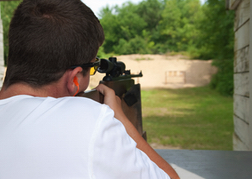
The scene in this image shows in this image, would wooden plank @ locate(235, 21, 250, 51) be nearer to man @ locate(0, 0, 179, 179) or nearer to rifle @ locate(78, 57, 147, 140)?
rifle @ locate(78, 57, 147, 140)

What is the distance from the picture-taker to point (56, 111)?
0.44 m

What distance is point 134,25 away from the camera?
20.1 m

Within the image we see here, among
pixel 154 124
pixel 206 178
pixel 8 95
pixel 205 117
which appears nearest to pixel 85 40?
pixel 8 95

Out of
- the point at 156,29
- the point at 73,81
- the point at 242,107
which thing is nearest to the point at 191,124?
the point at 242,107

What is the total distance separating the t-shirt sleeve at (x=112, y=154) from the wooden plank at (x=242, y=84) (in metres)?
1.40

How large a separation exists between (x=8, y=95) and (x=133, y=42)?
1810 cm

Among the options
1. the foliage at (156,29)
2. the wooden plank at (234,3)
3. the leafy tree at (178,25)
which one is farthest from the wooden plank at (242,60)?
the leafy tree at (178,25)

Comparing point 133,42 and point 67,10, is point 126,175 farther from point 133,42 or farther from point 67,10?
point 133,42

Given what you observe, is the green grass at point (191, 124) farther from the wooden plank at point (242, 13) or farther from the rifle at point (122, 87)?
the rifle at point (122, 87)

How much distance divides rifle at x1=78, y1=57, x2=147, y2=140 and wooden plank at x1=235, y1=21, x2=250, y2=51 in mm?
853

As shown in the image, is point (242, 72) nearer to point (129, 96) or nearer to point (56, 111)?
point (129, 96)

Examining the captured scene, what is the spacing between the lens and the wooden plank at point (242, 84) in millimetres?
1658

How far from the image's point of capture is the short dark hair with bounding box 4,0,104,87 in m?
0.51

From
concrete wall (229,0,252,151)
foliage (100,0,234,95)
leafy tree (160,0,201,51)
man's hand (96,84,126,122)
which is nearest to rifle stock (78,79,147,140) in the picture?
man's hand (96,84,126,122)
